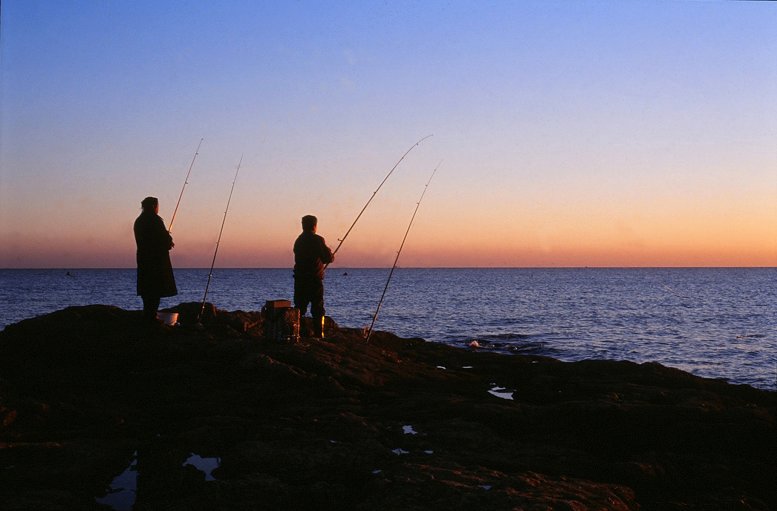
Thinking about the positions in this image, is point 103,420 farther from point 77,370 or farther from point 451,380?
point 451,380

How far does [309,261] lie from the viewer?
36.8ft

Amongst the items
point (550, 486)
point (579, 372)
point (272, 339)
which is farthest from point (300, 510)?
point (579, 372)

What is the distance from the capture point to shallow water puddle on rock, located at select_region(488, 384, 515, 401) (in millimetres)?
10257

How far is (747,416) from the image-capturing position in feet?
25.5

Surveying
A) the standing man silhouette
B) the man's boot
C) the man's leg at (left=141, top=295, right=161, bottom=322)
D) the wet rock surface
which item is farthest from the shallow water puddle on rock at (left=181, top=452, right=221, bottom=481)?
the man's boot

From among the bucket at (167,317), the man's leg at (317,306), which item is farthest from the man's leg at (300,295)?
the bucket at (167,317)

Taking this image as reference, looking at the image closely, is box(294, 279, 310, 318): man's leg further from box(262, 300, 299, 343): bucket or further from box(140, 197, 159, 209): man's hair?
box(140, 197, 159, 209): man's hair

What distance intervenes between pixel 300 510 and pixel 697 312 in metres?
41.4

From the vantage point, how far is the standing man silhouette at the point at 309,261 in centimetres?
1117

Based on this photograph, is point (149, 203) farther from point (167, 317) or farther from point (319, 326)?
point (319, 326)

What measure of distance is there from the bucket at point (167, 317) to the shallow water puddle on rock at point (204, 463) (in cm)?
563

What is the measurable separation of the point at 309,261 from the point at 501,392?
392cm

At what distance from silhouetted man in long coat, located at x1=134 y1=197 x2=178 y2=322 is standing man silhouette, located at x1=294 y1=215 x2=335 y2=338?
2090mm

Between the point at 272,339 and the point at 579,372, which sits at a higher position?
the point at 272,339
